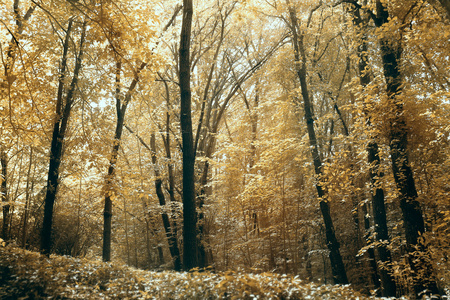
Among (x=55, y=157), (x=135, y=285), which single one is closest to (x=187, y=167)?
(x=135, y=285)

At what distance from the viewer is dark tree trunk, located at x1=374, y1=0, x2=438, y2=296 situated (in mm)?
5941

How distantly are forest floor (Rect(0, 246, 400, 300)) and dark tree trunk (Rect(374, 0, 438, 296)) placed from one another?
2.92m

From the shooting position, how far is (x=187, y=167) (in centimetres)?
711

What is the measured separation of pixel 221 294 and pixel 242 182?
991cm

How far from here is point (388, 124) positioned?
257 inches

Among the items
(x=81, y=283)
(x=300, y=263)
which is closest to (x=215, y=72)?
(x=300, y=263)

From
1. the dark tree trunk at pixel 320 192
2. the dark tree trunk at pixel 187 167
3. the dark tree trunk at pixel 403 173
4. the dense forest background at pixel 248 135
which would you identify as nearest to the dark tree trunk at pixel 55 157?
the dense forest background at pixel 248 135

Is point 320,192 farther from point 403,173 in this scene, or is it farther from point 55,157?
point 55,157

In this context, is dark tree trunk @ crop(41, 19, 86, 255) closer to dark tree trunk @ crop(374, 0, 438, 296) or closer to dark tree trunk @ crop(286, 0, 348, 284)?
dark tree trunk @ crop(286, 0, 348, 284)

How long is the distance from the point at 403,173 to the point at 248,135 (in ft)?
32.4

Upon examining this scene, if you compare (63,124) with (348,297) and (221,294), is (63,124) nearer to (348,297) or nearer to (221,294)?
(221,294)

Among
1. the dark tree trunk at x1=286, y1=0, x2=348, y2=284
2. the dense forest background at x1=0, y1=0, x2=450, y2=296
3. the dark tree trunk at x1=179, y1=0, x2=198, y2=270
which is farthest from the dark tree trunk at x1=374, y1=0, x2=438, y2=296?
the dark tree trunk at x1=179, y1=0, x2=198, y2=270

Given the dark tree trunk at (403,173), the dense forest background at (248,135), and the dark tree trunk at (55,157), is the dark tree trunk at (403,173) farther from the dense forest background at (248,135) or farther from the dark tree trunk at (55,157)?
the dark tree trunk at (55,157)

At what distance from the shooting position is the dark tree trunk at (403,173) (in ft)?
19.5
